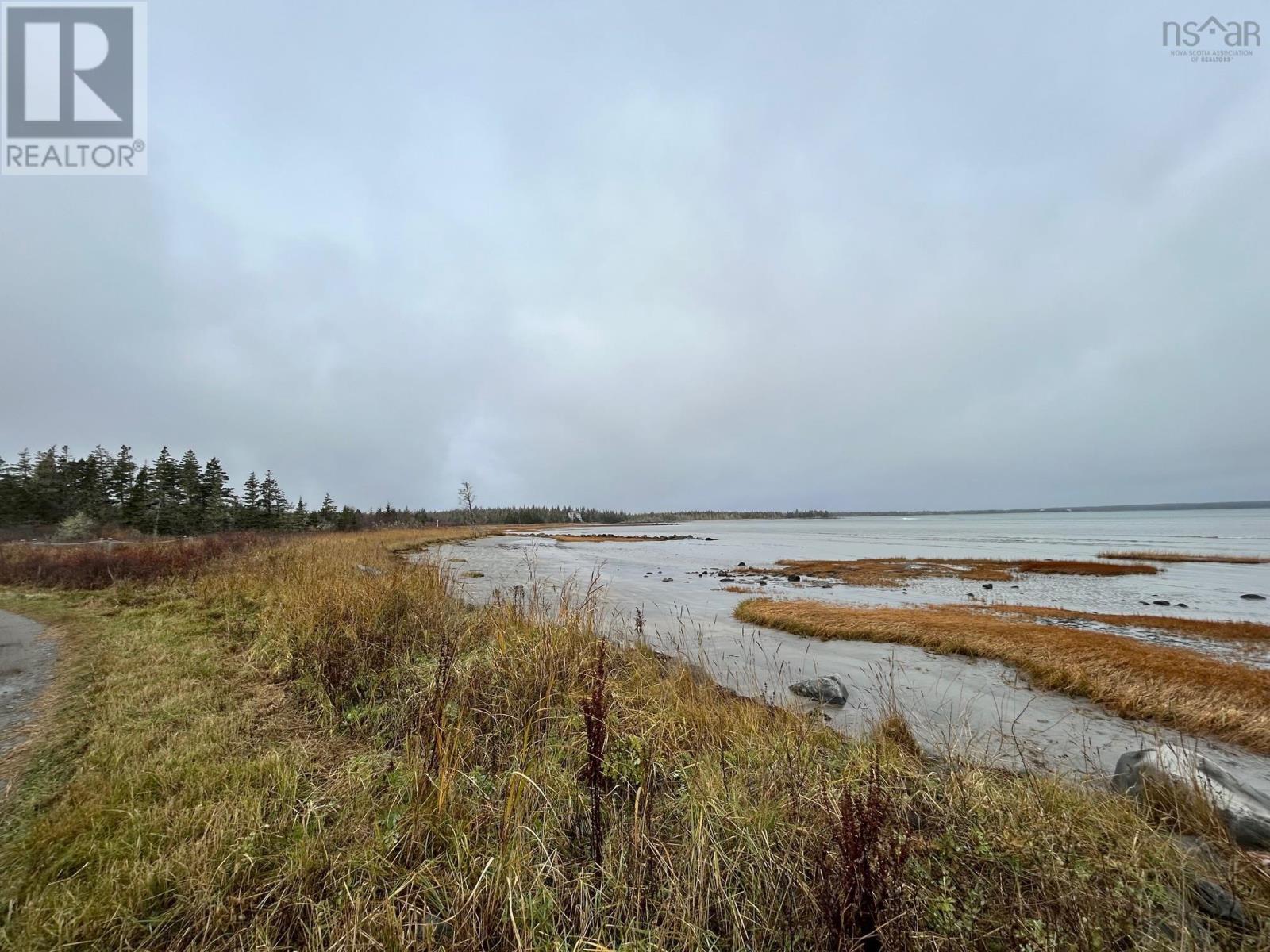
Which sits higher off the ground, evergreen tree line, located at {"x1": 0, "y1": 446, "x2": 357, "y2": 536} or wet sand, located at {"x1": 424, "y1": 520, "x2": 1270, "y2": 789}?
evergreen tree line, located at {"x1": 0, "y1": 446, "x2": 357, "y2": 536}

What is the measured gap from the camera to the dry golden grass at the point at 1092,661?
7.73 metres

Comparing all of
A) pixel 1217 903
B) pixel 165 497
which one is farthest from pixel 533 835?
pixel 165 497

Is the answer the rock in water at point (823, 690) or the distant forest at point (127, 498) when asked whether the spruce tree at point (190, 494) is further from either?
the rock in water at point (823, 690)

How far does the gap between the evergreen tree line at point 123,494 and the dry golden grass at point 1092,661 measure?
5243 cm

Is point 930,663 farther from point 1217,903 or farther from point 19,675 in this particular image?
point 19,675

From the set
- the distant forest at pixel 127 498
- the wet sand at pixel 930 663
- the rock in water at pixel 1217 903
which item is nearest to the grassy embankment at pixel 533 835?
the rock in water at pixel 1217 903

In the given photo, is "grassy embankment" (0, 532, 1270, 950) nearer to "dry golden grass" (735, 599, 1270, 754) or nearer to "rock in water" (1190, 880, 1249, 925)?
"rock in water" (1190, 880, 1249, 925)

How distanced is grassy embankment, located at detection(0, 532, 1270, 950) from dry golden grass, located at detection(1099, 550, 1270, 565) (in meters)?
48.5

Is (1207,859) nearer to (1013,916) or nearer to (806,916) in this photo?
(1013,916)

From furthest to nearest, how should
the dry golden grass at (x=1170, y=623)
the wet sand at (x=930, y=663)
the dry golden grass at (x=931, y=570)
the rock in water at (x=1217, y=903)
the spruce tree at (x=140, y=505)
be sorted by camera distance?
the spruce tree at (x=140, y=505) → the dry golden grass at (x=931, y=570) → the dry golden grass at (x=1170, y=623) → the wet sand at (x=930, y=663) → the rock in water at (x=1217, y=903)

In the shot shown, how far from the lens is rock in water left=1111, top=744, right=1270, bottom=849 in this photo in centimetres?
377

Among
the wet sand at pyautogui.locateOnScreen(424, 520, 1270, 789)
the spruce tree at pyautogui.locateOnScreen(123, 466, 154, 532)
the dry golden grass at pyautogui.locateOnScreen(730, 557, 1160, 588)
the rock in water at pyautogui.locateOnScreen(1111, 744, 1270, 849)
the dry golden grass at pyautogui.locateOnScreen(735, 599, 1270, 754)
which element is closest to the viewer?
the rock in water at pyautogui.locateOnScreen(1111, 744, 1270, 849)

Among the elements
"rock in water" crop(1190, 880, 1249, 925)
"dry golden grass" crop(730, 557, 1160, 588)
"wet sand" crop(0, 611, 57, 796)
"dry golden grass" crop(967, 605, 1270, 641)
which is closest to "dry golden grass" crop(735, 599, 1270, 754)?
"dry golden grass" crop(967, 605, 1270, 641)

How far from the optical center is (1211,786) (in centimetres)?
402
